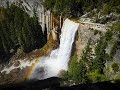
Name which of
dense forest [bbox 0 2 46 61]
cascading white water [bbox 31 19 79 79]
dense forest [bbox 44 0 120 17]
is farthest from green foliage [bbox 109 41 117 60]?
dense forest [bbox 0 2 46 61]

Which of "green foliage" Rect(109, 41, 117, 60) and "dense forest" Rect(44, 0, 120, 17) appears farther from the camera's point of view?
"dense forest" Rect(44, 0, 120, 17)

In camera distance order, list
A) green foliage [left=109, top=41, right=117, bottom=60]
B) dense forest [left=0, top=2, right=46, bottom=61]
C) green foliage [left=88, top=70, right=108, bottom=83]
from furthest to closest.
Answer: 1. dense forest [left=0, top=2, right=46, bottom=61]
2. green foliage [left=109, top=41, right=117, bottom=60]
3. green foliage [left=88, top=70, right=108, bottom=83]

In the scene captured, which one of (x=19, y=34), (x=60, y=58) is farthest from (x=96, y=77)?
(x=19, y=34)

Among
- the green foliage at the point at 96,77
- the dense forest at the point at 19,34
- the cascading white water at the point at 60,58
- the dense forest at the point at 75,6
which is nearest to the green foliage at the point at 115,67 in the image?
the green foliage at the point at 96,77

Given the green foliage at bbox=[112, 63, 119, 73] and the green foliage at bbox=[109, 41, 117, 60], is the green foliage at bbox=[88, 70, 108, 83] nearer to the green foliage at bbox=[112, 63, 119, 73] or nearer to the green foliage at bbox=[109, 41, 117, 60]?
the green foliage at bbox=[112, 63, 119, 73]

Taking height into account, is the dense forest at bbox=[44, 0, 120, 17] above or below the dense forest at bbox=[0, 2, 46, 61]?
above

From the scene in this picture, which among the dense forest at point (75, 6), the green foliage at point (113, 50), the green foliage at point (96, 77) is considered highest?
the dense forest at point (75, 6)

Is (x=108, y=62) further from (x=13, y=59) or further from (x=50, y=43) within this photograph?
(x=13, y=59)

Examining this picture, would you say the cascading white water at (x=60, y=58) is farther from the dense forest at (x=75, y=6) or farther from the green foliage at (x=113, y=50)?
the green foliage at (x=113, y=50)
